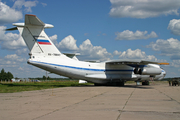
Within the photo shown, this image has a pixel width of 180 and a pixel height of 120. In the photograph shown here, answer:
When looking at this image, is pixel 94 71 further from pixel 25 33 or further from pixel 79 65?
pixel 25 33

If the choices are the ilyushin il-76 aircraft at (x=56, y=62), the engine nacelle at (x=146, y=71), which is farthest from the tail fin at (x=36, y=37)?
the engine nacelle at (x=146, y=71)

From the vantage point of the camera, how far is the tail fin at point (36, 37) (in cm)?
1988

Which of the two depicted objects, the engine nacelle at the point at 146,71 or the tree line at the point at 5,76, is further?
the tree line at the point at 5,76

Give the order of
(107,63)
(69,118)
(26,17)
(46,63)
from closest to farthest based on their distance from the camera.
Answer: (69,118), (26,17), (46,63), (107,63)

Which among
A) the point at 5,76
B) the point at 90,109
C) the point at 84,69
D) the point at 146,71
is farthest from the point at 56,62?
the point at 5,76

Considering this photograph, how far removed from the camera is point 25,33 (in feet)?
65.9

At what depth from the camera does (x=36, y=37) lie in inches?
805

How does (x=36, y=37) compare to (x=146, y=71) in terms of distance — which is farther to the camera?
(x=146, y=71)

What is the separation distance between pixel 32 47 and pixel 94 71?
7375 mm

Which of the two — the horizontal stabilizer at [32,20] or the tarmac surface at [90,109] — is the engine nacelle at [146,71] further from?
the tarmac surface at [90,109]

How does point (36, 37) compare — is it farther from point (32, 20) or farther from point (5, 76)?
point (5, 76)

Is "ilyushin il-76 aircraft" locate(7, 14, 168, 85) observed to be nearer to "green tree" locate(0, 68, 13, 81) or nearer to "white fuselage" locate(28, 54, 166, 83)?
"white fuselage" locate(28, 54, 166, 83)

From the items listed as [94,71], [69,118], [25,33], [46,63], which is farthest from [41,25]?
[69,118]

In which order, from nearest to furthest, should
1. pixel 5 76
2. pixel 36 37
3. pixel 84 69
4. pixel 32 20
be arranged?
pixel 32 20
pixel 36 37
pixel 84 69
pixel 5 76
